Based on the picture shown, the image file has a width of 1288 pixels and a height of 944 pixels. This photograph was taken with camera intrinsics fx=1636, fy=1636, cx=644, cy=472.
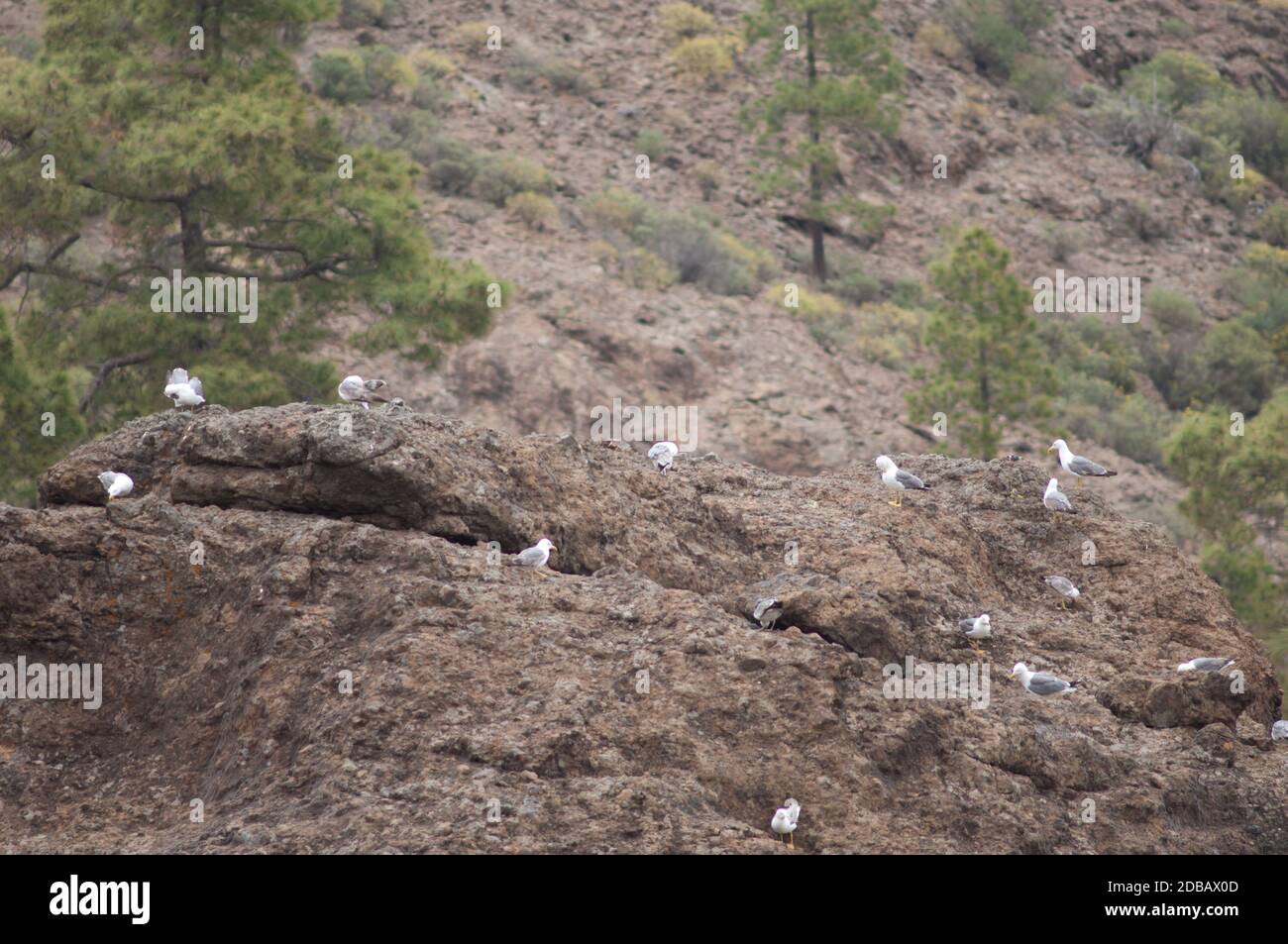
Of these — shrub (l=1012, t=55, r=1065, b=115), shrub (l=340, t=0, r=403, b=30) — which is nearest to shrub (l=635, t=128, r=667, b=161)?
shrub (l=340, t=0, r=403, b=30)

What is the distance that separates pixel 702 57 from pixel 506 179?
1021cm

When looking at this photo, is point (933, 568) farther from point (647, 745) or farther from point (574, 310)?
point (574, 310)

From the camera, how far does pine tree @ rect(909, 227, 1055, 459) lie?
2895 cm

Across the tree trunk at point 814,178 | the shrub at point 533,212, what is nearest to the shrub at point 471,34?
the tree trunk at point 814,178

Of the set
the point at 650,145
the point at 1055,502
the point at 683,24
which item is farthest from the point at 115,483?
the point at 683,24

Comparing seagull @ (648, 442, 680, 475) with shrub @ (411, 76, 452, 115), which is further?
shrub @ (411, 76, 452, 115)

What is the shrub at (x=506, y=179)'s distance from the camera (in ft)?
120

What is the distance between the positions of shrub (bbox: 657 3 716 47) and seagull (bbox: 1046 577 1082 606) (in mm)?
36898

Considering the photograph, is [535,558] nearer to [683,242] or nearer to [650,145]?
[683,242]

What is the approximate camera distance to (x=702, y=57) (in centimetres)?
4484

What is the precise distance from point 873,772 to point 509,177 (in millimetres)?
30178

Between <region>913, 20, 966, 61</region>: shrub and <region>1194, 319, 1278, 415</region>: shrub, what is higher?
<region>913, 20, 966, 61</region>: shrub

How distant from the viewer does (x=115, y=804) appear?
8133 millimetres

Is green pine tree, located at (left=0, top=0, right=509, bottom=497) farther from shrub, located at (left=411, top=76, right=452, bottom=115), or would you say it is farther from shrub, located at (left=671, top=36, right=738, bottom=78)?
shrub, located at (left=671, top=36, right=738, bottom=78)
